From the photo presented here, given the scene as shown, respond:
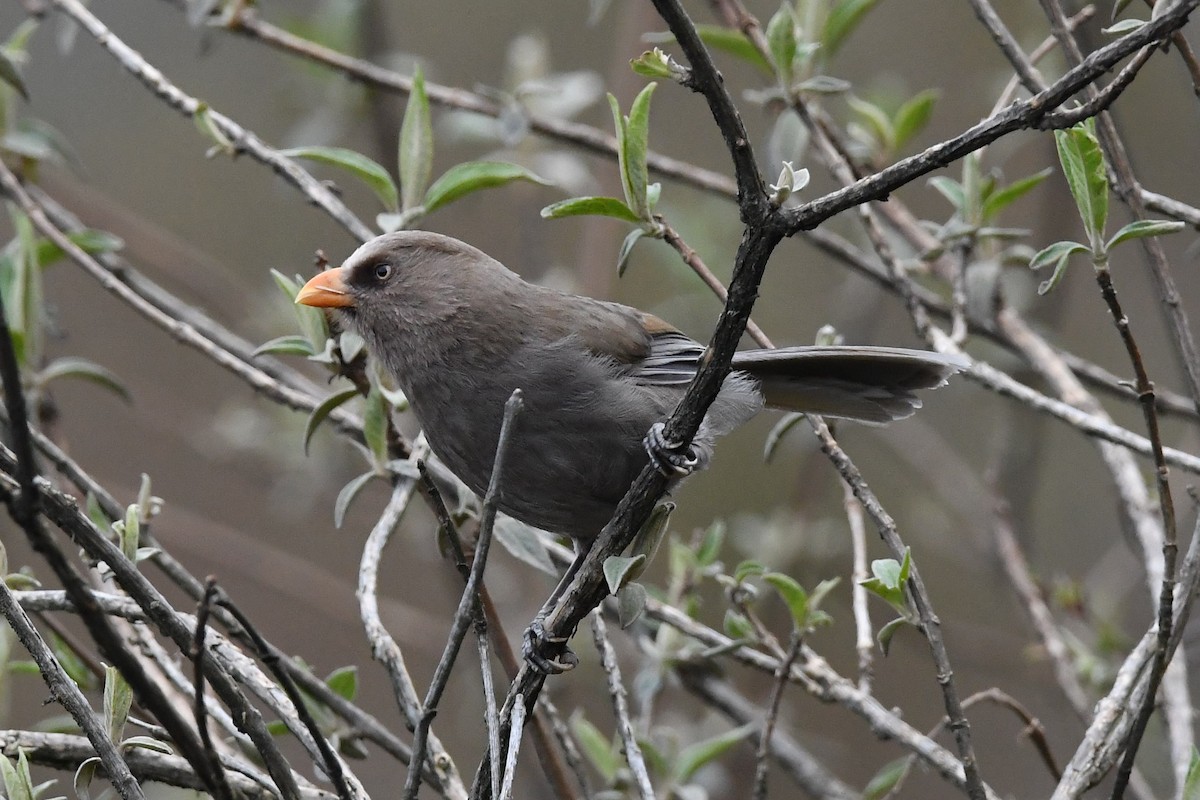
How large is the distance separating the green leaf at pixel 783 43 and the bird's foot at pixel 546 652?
1.89 metres

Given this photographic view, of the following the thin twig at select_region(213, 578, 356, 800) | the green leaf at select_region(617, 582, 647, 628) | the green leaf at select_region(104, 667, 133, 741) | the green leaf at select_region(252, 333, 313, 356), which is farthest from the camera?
the green leaf at select_region(252, 333, 313, 356)

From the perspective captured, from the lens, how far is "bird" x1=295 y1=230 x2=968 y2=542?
3.47m

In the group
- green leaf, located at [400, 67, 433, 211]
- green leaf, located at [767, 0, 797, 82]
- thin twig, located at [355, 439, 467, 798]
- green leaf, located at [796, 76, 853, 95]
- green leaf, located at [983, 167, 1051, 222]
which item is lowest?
thin twig, located at [355, 439, 467, 798]

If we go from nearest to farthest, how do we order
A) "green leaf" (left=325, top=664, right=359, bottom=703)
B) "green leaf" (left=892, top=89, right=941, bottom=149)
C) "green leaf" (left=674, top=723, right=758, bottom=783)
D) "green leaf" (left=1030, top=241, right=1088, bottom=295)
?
"green leaf" (left=1030, top=241, right=1088, bottom=295), "green leaf" (left=325, top=664, right=359, bottom=703), "green leaf" (left=674, top=723, right=758, bottom=783), "green leaf" (left=892, top=89, right=941, bottom=149)

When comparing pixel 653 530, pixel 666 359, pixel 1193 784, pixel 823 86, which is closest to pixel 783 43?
pixel 823 86

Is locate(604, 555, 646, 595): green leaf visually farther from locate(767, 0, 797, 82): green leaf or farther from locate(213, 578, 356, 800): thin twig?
locate(767, 0, 797, 82): green leaf

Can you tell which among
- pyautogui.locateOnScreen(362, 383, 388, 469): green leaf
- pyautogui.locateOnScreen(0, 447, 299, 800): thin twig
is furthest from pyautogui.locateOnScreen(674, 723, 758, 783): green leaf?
pyautogui.locateOnScreen(0, 447, 299, 800): thin twig

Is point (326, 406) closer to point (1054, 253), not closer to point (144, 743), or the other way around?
point (144, 743)

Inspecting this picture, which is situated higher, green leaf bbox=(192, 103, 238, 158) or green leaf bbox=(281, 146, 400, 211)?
green leaf bbox=(281, 146, 400, 211)

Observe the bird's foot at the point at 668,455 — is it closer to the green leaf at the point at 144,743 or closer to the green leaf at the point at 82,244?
the green leaf at the point at 144,743

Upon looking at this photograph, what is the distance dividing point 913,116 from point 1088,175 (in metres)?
1.59

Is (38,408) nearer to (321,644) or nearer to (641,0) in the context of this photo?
(641,0)

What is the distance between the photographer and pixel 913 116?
433 centimetres

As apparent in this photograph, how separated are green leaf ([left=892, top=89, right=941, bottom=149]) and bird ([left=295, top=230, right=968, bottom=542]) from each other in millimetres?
1095
